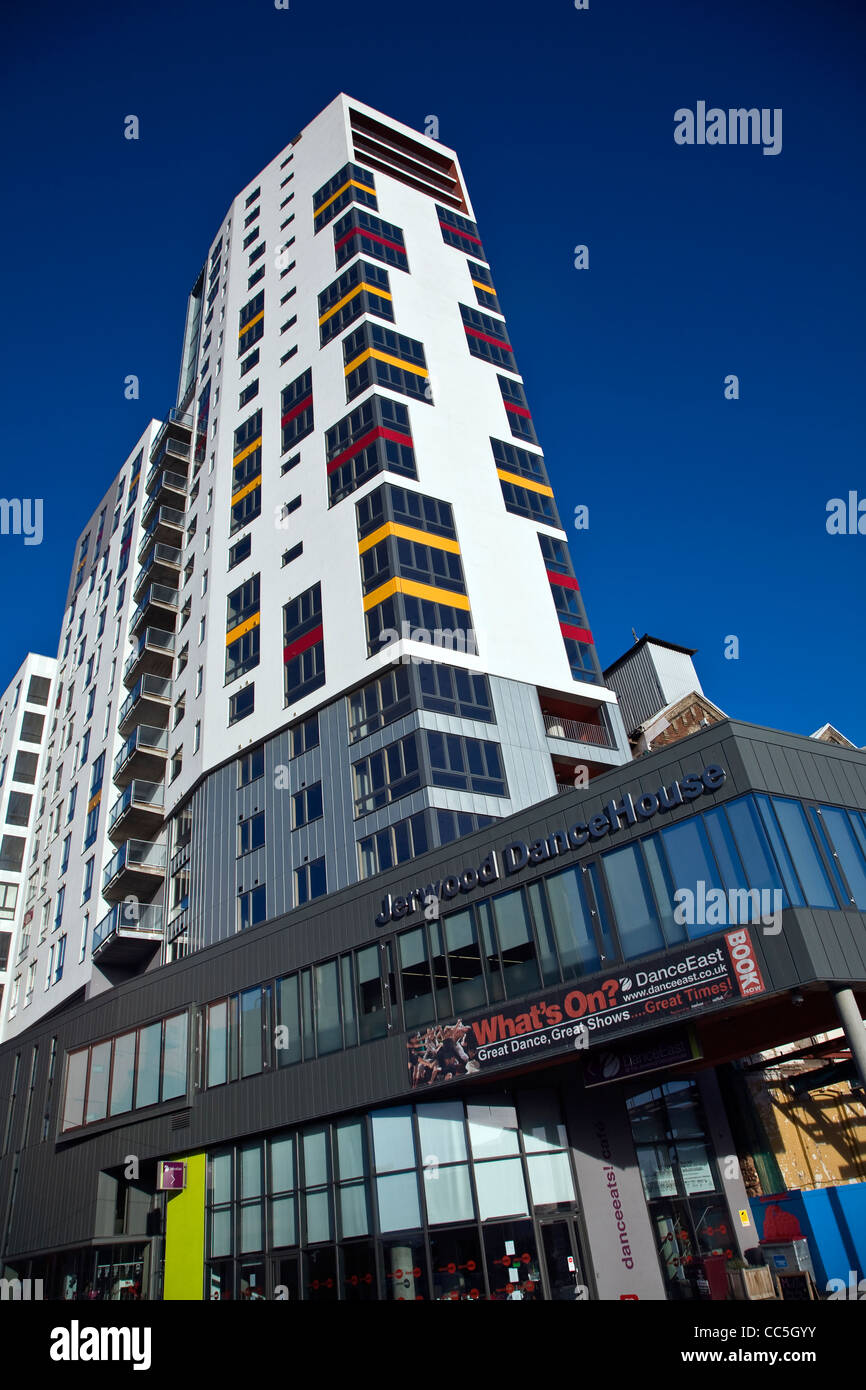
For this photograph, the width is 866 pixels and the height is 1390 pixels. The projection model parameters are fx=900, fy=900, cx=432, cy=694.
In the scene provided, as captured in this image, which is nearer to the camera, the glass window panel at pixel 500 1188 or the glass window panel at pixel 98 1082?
the glass window panel at pixel 500 1188

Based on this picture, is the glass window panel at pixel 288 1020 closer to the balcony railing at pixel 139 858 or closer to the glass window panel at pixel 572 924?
the glass window panel at pixel 572 924

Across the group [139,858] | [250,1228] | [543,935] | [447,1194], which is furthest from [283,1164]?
[139,858]

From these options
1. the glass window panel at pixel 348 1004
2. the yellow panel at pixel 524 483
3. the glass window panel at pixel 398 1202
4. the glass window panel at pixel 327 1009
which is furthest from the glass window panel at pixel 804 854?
the yellow panel at pixel 524 483

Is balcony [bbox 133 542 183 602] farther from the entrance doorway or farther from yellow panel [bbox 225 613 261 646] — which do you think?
the entrance doorway

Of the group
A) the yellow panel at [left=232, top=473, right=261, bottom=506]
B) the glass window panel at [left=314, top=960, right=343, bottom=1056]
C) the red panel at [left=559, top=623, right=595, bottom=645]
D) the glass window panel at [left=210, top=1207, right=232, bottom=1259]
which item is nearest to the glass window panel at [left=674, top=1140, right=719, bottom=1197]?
the glass window panel at [left=314, top=960, right=343, bottom=1056]

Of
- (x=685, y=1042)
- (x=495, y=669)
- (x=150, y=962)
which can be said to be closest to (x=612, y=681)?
(x=495, y=669)

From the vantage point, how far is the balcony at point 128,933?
38406mm

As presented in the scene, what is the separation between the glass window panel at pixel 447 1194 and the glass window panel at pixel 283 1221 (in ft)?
15.3

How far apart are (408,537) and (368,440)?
20.4 feet

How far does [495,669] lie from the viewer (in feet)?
119

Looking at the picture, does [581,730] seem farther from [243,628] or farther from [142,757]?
[142,757]

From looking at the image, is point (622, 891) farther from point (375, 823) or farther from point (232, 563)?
point (232, 563)

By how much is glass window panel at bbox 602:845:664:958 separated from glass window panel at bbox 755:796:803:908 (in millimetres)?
2975

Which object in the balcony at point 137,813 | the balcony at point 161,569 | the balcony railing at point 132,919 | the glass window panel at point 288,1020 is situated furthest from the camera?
the balcony at point 161,569
